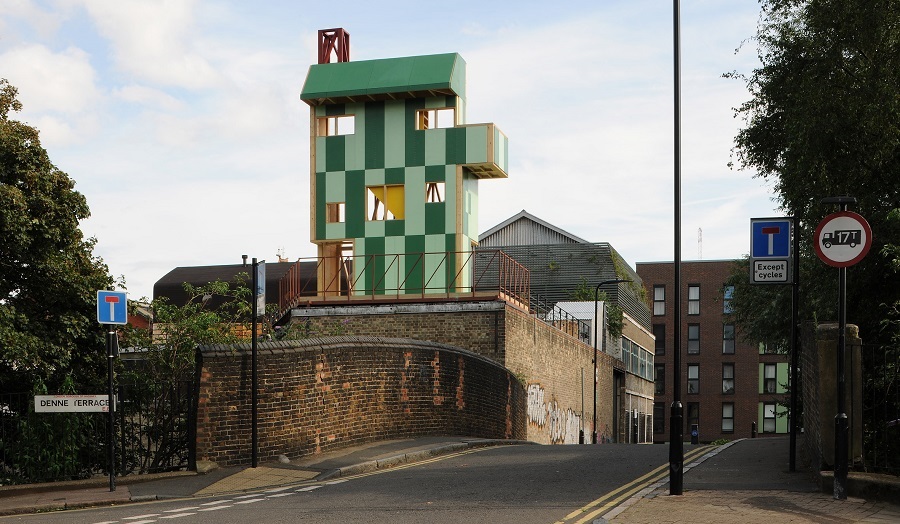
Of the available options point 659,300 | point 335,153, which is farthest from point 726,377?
point 335,153

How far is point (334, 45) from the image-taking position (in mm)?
38062

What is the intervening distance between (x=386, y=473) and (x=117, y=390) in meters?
4.58

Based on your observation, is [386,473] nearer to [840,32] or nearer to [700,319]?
[840,32]

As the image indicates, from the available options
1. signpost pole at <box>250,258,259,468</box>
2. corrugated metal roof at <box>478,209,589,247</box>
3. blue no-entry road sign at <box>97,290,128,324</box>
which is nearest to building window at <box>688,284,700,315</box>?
corrugated metal roof at <box>478,209,589,247</box>

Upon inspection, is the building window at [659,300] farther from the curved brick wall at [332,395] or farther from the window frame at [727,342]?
the curved brick wall at [332,395]

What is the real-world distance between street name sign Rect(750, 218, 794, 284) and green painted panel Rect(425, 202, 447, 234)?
18.8 metres

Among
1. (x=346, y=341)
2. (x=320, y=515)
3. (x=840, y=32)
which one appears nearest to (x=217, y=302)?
(x=346, y=341)

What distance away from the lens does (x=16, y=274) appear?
17.9 metres

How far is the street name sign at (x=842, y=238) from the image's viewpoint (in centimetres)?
1180

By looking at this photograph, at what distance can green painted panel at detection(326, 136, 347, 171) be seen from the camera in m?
35.9

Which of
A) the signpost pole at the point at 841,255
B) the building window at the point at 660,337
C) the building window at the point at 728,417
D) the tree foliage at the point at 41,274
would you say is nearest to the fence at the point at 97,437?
the tree foliage at the point at 41,274

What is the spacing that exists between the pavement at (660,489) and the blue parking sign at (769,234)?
345 cm

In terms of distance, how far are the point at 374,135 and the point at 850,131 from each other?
19.1 metres

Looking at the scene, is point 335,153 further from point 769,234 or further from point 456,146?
point 769,234
